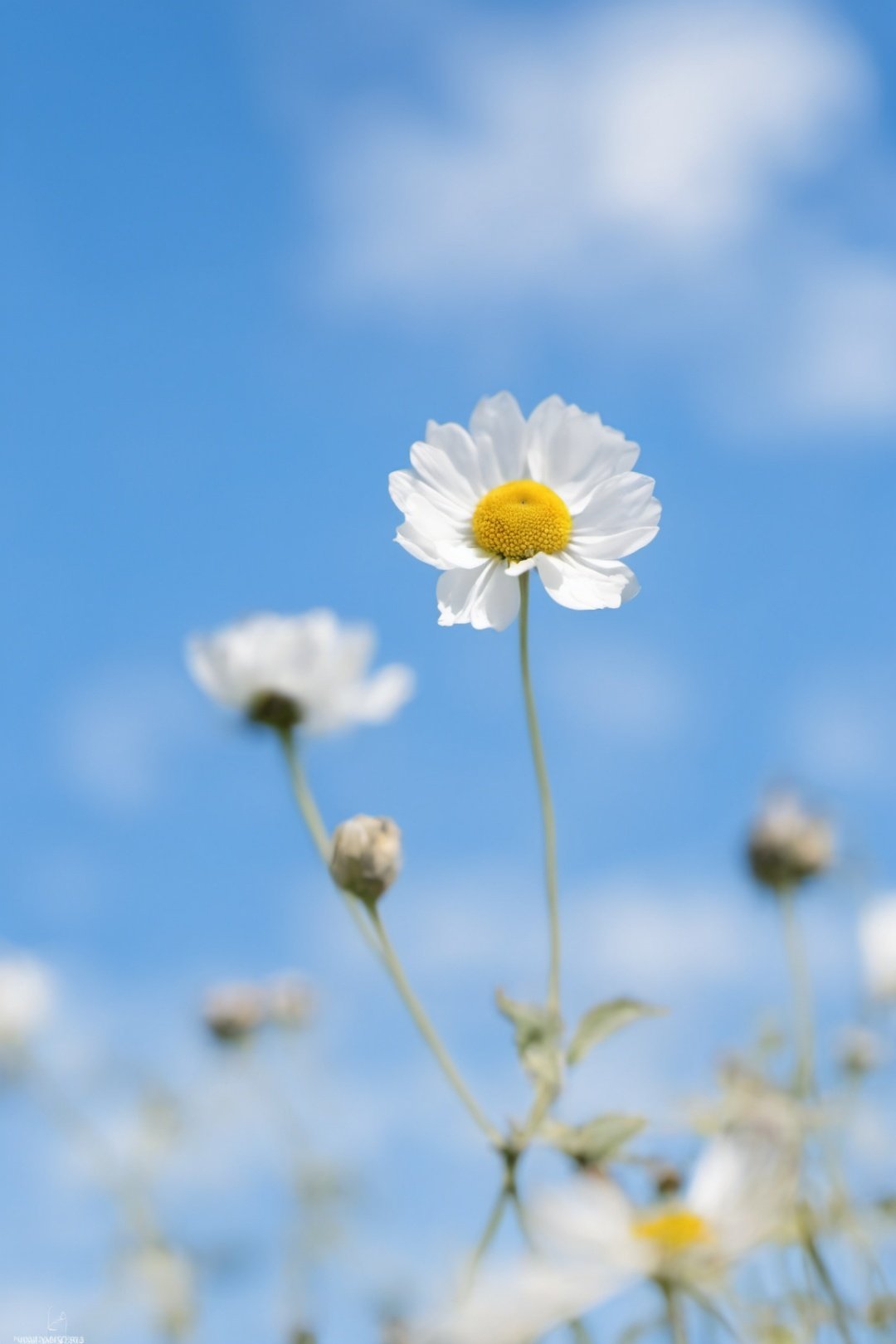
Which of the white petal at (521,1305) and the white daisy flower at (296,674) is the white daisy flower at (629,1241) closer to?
the white petal at (521,1305)

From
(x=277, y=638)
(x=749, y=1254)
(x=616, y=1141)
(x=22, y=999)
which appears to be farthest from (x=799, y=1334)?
(x=22, y=999)

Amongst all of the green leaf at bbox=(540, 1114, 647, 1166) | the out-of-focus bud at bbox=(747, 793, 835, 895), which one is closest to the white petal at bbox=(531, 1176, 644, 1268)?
the green leaf at bbox=(540, 1114, 647, 1166)

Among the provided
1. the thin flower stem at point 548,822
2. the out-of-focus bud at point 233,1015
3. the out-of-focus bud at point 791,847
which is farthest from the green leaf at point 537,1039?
the out-of-focus bud at point 233,1015

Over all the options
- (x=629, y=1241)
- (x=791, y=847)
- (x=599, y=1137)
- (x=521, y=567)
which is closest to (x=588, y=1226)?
(x=629, y=1241)

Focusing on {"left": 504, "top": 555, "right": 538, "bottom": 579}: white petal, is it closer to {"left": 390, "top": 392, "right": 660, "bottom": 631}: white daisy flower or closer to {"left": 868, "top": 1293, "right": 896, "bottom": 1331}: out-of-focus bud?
{"left": 390, "top": 392, "right": 660, "bottom": 631}: white daisy flower

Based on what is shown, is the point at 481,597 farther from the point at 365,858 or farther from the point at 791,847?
the point at 791,847

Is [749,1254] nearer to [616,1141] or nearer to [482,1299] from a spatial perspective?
[482,1299]
